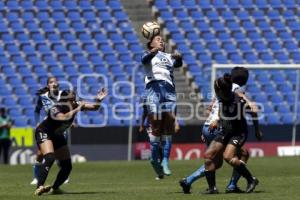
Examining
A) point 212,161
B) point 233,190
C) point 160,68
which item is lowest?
point 233,190

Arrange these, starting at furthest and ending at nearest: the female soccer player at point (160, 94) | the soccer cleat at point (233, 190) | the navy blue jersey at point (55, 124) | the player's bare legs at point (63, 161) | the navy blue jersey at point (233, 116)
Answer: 1. the female soccer player at point (160, 94)
2. the player's bare legs at point (63, 161)
3. the navy blue jersey at point (55, 124)
4. the soccer cleat at point (233, 190)
5. the navy blue jersey at point (233, 116)

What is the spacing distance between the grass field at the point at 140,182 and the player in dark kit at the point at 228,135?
0.44 meters

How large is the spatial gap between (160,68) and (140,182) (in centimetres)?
241

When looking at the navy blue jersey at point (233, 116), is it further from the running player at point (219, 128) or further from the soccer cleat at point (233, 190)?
the soccer cleat at point (233, 190)

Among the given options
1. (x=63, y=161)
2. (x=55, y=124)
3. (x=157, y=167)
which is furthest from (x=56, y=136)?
(x=157, y=167)

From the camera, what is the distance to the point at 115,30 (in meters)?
35.2

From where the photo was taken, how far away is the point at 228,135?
13.7m

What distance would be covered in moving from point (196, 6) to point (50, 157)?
23533 millimetres

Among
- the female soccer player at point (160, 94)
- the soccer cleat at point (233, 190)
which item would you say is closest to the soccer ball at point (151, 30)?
the female soccer player at point (160, 94)

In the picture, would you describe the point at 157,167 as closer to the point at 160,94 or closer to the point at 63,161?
the point at 160,94

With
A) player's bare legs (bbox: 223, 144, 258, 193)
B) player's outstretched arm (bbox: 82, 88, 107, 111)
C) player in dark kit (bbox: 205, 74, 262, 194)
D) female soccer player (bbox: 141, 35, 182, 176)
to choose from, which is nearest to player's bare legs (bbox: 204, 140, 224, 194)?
player in dark kit (bbox: 205, 74, 262, 194)

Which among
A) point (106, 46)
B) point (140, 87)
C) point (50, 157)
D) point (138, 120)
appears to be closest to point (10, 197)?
point (50, 157)

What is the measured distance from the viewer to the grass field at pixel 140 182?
1366 centimetres

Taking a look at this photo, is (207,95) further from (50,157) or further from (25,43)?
(50,157)
